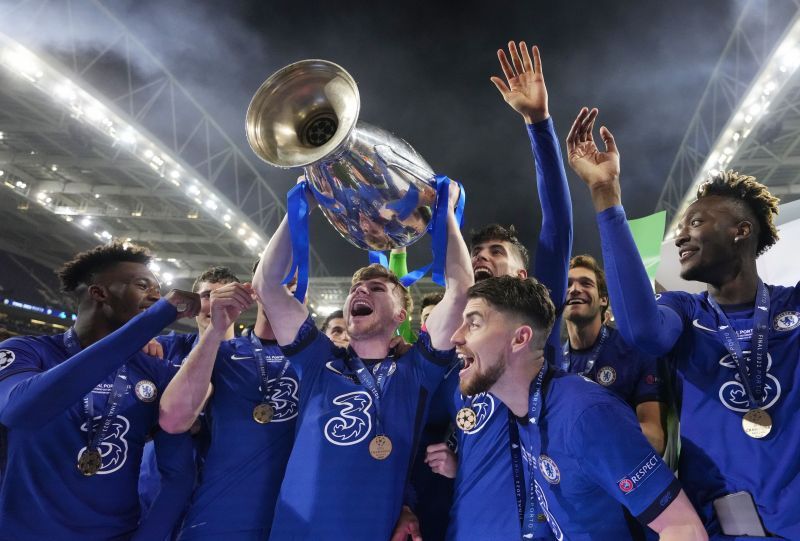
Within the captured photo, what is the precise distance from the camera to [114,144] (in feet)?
37.2

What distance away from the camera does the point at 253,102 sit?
7.20 ft

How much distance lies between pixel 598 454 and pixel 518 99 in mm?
1823

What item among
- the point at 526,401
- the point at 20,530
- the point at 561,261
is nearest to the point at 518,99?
the point at 561,261

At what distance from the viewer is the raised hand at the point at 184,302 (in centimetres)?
243

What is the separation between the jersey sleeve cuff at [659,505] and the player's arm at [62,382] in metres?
1.95

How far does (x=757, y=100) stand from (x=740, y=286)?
1034cm

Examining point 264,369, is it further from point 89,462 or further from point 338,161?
point 338,161

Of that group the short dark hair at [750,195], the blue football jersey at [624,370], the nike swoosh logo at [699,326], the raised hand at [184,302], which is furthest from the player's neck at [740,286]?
the raised hand at [184,302]

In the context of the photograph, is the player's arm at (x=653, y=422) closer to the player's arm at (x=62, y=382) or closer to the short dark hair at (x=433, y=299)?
the short dark hair at (x=433, y=299)

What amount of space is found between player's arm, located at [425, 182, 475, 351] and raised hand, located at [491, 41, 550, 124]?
0.66 m

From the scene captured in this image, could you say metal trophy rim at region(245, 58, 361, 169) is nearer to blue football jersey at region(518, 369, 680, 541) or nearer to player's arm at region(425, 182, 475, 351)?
player's arm at region(425, 182, 475, 351)

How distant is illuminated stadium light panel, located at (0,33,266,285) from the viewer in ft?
30.7

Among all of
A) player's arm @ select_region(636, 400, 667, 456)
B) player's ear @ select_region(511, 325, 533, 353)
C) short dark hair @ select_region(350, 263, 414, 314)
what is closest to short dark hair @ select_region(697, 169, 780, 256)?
player's arm @ select_region(636, 400, 667, 456)

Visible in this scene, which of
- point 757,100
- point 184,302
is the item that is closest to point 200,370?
point 184,302
